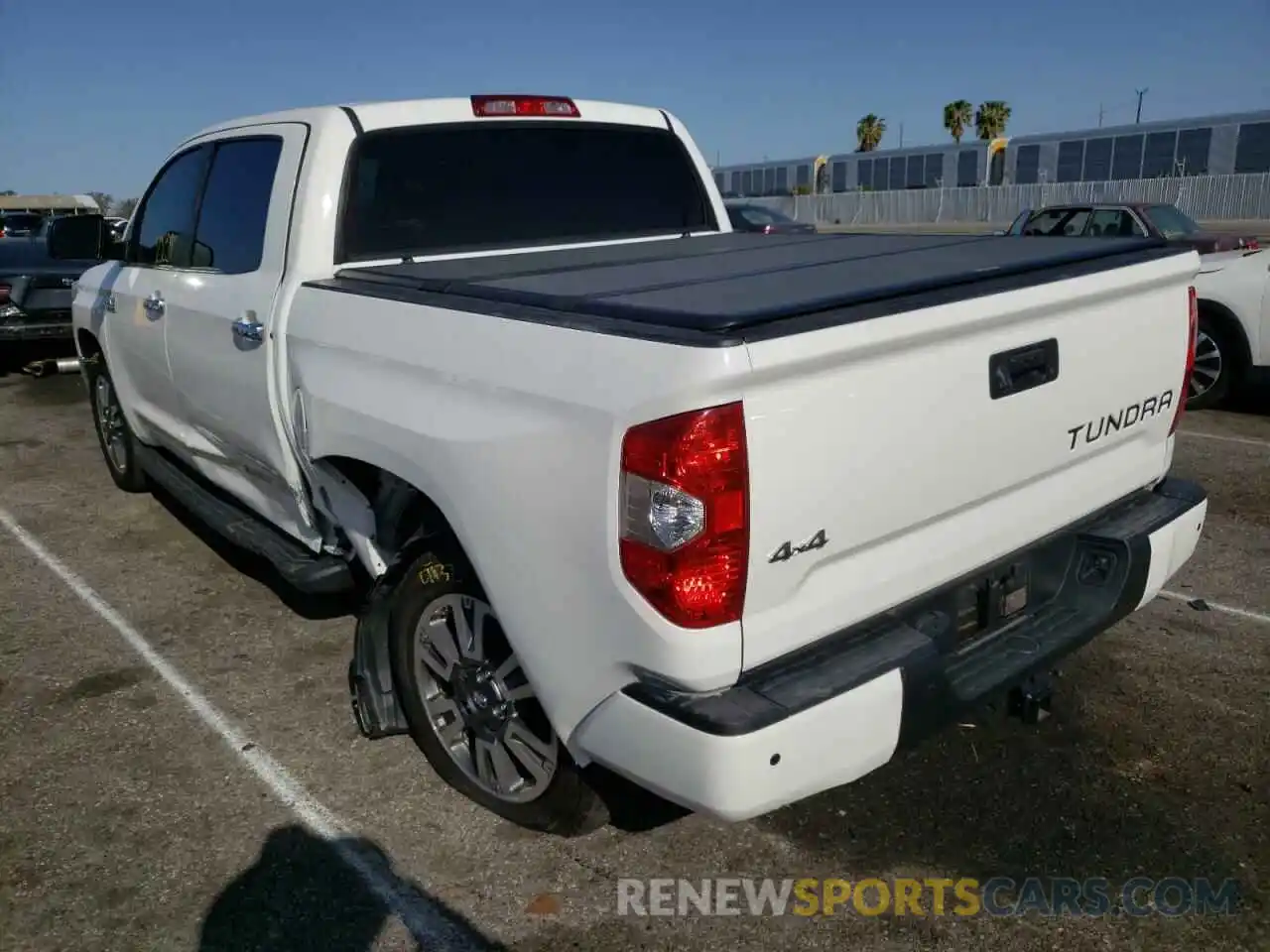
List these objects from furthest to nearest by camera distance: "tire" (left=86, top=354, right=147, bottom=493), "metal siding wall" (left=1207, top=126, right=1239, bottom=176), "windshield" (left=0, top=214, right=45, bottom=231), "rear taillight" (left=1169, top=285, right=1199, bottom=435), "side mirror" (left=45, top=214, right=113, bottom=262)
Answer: "metal siding wall" (left=1207, top=126, right=1239, bottom=176)
"windshield" (left=0, top=214, right=45, bottom=231)
"tire" (left=86, top=354, right=147, bottom=493)
"side mirror" (left=45, top=214, right=113, bottom=262)
"rear taillight" (left=1169, top=285, right=1199, bottom=435)

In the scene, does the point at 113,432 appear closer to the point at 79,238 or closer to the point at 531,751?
the point at 79,238

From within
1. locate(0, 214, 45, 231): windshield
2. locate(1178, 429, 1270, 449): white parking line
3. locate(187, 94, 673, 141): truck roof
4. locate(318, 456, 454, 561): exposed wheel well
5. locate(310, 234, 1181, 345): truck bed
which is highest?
locate(187, 94, 673, 141): truck roof

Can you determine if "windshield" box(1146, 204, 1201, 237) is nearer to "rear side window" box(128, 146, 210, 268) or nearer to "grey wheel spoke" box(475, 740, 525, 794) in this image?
"rear side window" box(128, 146, 210, 268)

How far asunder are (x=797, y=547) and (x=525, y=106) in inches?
108

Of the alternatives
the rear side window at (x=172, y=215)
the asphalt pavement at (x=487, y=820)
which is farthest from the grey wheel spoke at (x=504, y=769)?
the rear side window at (x=172, y=215)

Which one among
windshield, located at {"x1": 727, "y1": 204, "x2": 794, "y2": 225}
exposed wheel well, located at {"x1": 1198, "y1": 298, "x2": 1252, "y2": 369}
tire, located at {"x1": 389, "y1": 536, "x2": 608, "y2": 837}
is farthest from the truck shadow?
windshield, located at {"x1": 727, "y1": 204, "x2": 794, "y2": 225}

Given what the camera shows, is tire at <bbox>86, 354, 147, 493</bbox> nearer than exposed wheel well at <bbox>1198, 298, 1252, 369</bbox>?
Yes

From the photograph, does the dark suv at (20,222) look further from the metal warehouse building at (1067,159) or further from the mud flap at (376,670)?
the metal warehouse building at (1067,159)

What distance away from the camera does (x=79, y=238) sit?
215 inches

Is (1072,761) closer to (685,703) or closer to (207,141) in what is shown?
(685,703)

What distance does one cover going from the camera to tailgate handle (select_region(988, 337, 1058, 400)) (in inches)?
98.7

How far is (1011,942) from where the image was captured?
8.36ft

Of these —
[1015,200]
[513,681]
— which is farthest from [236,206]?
[1015,200]

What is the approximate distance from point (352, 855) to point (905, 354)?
2.06 m
